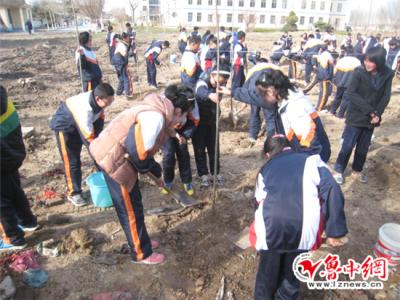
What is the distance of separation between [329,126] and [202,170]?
4.24 m

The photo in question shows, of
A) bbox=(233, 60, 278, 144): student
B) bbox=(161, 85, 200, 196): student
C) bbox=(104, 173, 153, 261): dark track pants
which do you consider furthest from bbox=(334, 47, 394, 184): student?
bbox=(104, 173, 153, 261): dark track pants

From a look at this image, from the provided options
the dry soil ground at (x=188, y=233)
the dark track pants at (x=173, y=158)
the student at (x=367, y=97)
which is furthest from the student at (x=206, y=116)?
the student at (x=367, y=97)

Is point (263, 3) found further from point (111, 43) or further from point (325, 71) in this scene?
point (325, 71)

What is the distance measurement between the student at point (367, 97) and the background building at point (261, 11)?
49.9m

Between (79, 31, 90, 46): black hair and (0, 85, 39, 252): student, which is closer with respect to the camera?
(0, 85, 39, 252): student

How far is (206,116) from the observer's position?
4402 mm

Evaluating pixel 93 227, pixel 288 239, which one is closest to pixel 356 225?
pixel 288 239

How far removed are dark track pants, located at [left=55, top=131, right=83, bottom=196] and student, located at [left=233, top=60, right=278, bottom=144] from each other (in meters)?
2.19

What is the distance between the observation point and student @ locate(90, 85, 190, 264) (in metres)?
2.49

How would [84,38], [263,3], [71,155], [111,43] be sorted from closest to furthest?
[71,155]
[84,38]
[111,43]
[263,3]

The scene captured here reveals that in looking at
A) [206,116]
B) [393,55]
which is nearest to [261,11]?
[393,55]

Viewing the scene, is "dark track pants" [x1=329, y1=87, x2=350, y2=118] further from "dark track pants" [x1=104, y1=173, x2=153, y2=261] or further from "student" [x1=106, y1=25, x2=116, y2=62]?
"student" [x1=106, y1=25, x2=116, y2=62]

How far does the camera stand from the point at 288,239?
82.9 inches

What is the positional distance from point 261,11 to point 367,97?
55.3 metres
